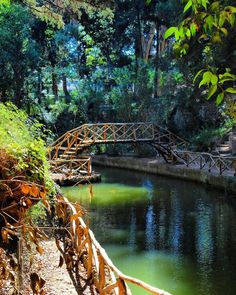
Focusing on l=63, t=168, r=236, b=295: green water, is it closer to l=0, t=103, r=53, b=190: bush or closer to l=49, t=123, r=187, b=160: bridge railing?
l=0, t=103, r=53, b=190: bush

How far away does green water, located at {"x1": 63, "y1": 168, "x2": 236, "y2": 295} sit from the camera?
7.98 metres

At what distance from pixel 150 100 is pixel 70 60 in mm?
7989

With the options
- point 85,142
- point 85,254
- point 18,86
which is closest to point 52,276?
point 85,254

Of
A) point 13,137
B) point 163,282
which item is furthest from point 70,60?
point 13,137

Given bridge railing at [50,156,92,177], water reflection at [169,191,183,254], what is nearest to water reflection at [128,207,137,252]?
water reflection at [169,191,183,254]

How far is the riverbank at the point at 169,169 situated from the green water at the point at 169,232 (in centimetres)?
46

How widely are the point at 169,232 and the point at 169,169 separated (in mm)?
9349

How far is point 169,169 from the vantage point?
66.1 ft

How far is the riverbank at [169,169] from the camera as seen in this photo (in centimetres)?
1605

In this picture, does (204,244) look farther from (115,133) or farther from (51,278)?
(115,133)

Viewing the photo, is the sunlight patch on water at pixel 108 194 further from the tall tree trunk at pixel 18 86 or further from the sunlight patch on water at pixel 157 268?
the tall tree trunk at pixel 18 86

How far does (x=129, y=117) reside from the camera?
26125 millimetres

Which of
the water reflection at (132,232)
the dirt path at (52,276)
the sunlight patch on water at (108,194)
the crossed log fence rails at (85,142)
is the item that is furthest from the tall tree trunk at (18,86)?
the dirt path at (52,276)

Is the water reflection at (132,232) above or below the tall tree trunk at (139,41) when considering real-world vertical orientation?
below
